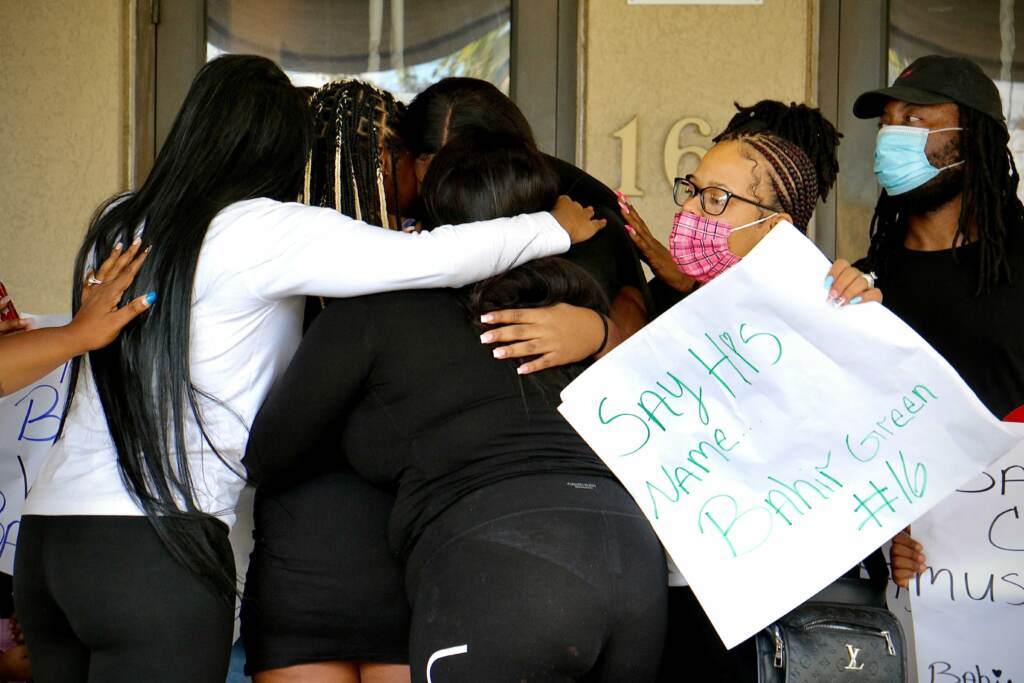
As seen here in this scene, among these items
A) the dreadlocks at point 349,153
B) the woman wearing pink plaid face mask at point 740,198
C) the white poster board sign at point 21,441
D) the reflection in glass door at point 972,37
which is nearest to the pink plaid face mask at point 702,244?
the woman wearing pink plaid face mask at point 740,198

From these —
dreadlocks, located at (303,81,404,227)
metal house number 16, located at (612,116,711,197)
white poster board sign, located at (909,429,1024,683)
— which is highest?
metal house number 16, located at (612,116,711,197)

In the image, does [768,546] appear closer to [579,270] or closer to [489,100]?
[579,270]

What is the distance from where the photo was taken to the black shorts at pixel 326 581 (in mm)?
2049

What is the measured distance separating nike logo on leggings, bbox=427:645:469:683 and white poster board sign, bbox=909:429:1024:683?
45.9 inches

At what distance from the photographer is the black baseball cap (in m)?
2.76

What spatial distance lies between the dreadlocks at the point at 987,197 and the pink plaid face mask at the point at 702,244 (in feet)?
2.57

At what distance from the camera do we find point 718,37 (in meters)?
4.19

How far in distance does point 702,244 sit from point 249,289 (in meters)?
0.87

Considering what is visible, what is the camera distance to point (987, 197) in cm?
273

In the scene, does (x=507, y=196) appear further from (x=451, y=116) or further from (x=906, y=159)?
(x=906, y=159)

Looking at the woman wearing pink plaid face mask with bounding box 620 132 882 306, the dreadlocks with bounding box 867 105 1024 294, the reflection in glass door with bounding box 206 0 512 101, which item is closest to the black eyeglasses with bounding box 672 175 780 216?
the woman wearing pink plaid face mask with bounding box 620 132 882 306

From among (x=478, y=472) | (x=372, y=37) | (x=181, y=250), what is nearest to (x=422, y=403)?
(x=478, y=472)

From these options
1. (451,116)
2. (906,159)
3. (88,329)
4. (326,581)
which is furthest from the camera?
(906,159)

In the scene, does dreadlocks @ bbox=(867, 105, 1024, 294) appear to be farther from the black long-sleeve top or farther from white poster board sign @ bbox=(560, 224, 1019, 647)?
the black long-sleeve top
